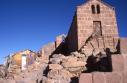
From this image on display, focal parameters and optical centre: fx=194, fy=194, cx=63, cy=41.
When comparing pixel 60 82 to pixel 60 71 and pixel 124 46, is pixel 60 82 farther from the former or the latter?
pixel 124 46

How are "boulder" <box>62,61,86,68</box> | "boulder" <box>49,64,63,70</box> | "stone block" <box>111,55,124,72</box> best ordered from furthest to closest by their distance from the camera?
"boulder" <box>62,61,86,68</box> < "boulder" <box>49,64,63,70</box> < "stone block" <box>111,55,124,72</box>

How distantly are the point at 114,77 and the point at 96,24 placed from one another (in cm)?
1188

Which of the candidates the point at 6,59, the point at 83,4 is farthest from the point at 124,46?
the point at 6,59

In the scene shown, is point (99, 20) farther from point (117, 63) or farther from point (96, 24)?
point (117, 63)

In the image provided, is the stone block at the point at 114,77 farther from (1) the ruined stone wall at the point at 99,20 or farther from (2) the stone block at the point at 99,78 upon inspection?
(1) the ruined stone wall at the point at 99,20

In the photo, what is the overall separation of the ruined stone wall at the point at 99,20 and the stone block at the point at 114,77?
10.6 meters

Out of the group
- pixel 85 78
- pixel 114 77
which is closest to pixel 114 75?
pixel 114 77

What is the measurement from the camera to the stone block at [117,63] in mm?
5770

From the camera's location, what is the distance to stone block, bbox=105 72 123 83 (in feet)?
18.6

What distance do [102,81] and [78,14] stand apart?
12103 mm

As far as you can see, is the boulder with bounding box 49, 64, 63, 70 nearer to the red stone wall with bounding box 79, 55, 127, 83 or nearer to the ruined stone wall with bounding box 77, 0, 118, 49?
the ruined stone wall with bounding box 77, 0, 118, 49

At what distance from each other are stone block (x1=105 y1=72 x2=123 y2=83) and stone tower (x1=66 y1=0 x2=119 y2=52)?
10162 millimetres

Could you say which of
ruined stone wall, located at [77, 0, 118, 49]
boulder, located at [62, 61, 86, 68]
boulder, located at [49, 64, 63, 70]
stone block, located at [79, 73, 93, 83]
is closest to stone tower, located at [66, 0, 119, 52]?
ruined stone wall, located at [77, 0, 118, 49]

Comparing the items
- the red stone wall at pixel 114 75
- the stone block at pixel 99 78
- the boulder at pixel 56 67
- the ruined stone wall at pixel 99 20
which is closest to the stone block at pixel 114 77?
the red stone wall at pixel 114 75
